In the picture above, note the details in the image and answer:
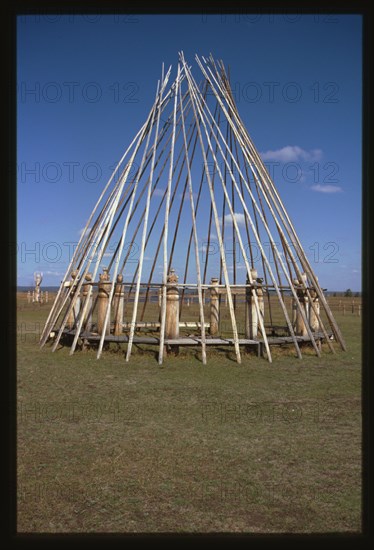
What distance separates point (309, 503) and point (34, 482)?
2390mm

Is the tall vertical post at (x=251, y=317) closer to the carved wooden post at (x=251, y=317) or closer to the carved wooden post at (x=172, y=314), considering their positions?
the carved wooden post at (x=251, y=317)

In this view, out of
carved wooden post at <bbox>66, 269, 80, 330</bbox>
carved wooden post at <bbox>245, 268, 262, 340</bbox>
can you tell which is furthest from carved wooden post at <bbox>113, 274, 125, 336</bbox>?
carved wooden post at <bbox>245, 268, 262, 340</bbox>

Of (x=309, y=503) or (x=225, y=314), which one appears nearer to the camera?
(x=309, y=503)

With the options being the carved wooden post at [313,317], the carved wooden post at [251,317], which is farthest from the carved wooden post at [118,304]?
the carved wooden post at [313,317]

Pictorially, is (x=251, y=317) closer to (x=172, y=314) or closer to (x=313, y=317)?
(x=172, y=314)

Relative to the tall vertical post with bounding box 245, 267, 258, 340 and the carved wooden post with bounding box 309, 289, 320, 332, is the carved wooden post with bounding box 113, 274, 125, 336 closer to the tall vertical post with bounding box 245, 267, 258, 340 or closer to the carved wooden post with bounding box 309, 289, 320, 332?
the tall vertical post with bounding box 245, 267, 258, 340

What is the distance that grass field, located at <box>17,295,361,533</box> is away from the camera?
352 centimetres

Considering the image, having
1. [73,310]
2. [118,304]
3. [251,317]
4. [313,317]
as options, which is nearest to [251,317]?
[251,317]

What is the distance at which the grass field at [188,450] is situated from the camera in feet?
11.5

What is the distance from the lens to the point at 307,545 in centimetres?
143

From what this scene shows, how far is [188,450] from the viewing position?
195 inches
